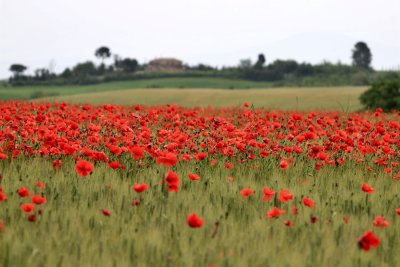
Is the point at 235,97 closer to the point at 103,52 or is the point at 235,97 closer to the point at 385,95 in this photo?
the point at 385,95

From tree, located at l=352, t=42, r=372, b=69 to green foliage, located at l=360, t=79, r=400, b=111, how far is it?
108774 millimetres

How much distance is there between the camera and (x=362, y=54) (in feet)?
454

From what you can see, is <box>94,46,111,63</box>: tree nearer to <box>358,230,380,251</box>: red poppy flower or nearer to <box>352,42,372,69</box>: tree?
<box>352,42,372,69</box>: tree

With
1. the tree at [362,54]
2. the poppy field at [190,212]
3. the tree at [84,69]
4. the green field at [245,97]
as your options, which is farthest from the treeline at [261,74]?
the poppy field at [190,212]

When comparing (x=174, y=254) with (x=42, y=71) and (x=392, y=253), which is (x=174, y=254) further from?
(x=42, y=71)

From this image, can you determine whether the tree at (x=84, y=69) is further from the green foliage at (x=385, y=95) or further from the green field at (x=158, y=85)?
the green foliage at (x=385, y=95)

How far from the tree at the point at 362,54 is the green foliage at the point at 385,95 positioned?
108774 millimetres

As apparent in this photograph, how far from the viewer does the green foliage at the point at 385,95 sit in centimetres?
3120

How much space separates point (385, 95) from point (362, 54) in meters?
112

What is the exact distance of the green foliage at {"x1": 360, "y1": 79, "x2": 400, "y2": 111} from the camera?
3120 centimetres

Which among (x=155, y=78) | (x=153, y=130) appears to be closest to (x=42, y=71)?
(x=155, y=78)

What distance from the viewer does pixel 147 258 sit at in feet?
12.2

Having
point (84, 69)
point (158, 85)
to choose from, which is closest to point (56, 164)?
point (158, 85)

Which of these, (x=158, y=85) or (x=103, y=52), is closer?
(x=158, y=85)
